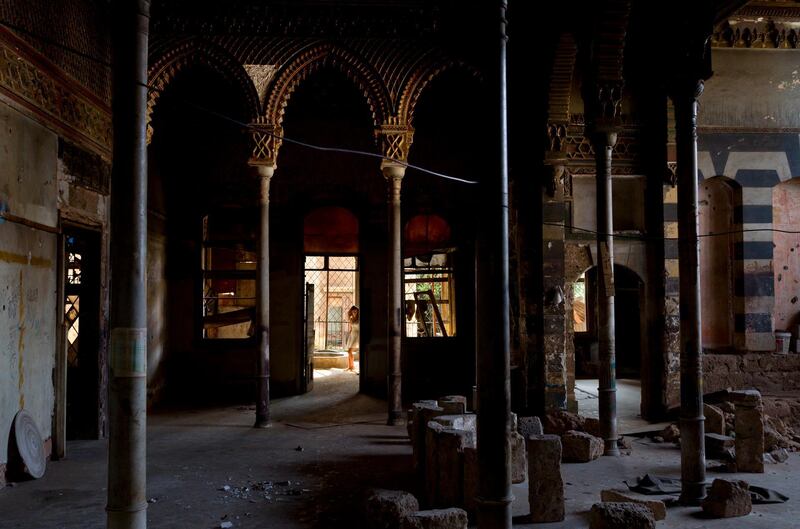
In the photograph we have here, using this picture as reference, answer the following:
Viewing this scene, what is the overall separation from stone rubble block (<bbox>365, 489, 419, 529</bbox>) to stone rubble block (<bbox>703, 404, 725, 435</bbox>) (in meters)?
4.84

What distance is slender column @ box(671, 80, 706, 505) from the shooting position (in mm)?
5496

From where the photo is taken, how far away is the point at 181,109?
1165 cm

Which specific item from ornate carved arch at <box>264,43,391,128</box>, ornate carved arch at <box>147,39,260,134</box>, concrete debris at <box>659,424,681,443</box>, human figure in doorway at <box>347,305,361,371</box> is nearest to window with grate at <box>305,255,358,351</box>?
human figure in doorway at <box>347,305,361,371</box>

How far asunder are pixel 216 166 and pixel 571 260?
6.51 m

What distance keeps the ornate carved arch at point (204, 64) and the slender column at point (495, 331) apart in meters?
5.85

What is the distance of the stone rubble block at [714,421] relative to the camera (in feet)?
25.7

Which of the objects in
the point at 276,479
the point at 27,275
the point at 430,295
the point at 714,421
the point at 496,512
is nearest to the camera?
the point at 496,512

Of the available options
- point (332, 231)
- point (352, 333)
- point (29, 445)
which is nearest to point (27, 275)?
point (29, 445)

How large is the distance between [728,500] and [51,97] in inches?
289

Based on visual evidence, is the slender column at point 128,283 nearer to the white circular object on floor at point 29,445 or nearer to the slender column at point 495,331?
the slender column at point 495,331

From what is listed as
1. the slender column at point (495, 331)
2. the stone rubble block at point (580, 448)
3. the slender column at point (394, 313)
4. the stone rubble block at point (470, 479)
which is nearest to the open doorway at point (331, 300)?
the slender column at point (394, 313)

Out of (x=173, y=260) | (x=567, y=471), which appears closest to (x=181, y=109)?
(x=173, y=260)

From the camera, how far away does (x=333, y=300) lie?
1905 centimetres

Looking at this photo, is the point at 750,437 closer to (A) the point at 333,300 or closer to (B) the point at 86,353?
(B) the point at 86,353
